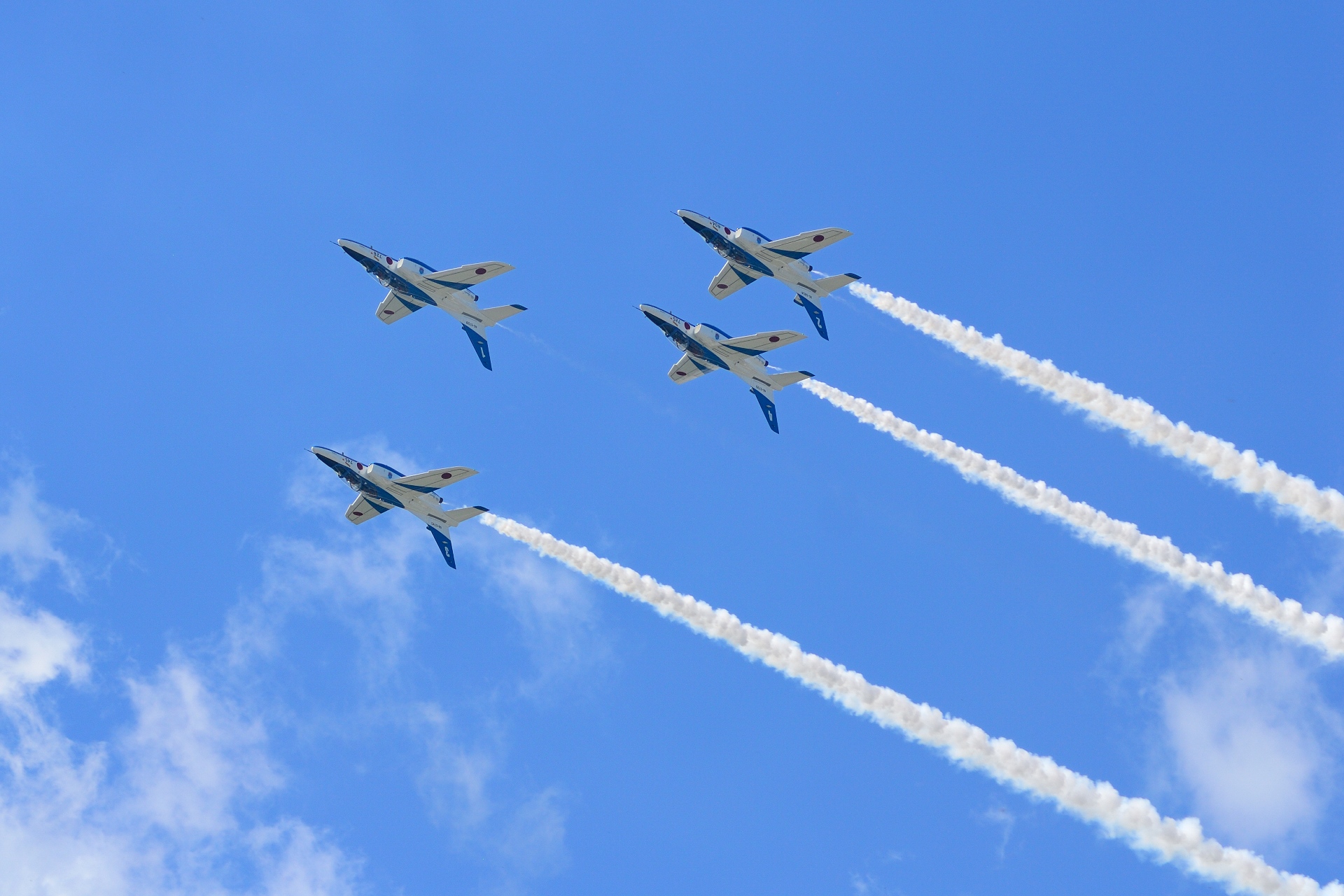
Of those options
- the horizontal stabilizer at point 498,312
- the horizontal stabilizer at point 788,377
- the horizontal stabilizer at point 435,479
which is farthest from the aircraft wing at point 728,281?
the horizontal stabilizer at point 435,479

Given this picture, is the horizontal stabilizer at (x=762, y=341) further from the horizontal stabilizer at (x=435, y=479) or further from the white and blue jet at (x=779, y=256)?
the horizontal stabilizer at (x=435, y=479)

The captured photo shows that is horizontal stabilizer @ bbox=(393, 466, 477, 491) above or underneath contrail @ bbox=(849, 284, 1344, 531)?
underneath

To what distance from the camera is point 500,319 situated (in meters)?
Result: 94.8

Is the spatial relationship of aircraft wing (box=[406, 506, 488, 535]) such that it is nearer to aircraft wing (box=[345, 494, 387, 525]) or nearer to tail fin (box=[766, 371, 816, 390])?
aircraft wing (box=[345, 494, 387, 525])

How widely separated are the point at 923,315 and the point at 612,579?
27.7m

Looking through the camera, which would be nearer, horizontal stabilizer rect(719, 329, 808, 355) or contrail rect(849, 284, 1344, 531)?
contrail rect(849, 284, 1344, 531)

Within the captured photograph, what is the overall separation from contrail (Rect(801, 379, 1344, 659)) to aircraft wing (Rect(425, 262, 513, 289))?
2118 centimetres

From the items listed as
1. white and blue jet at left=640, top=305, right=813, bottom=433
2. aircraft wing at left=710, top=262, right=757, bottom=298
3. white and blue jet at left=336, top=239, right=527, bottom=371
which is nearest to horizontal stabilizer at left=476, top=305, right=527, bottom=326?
white and blue jet at left=336, top=239, right=527, bottom=371

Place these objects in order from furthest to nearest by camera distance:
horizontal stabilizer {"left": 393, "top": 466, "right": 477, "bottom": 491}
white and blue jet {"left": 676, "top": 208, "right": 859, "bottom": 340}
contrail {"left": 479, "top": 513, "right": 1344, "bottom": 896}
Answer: white and blue jet {"left": 676, "top": 208, "right": 859, "bottom": 340} → horizontal stabilizer {"left": 393, "top": 466, "right": 477, "bottom": 491} → contrail {"left": 479, "top": 513, "right": 1344, "bottom": 896}

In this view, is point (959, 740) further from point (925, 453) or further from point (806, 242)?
point (806, 242)

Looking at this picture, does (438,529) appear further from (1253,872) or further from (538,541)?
(1253,872)

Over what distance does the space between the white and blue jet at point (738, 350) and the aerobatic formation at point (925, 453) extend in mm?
89

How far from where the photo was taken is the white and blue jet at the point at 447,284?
3681 inches

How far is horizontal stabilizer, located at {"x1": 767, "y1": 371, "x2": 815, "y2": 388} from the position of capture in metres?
94.6
